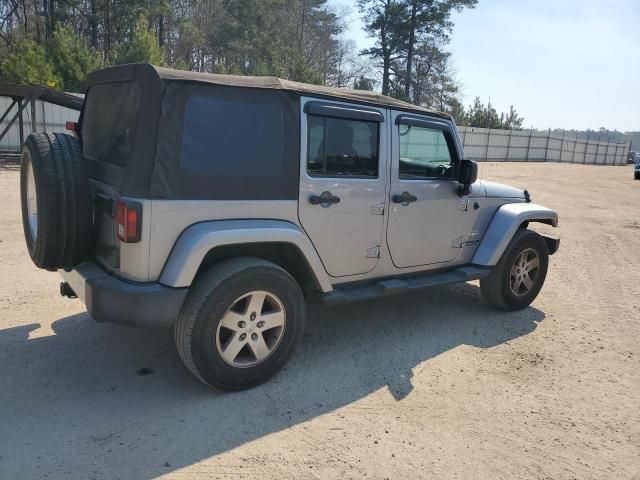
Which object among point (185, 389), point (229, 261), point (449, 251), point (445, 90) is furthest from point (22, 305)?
point (445, 90)

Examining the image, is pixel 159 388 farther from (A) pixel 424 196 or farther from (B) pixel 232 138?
(A) pixel 424 196

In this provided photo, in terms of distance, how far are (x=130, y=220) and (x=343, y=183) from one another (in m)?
1.57

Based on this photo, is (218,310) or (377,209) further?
(377,209)

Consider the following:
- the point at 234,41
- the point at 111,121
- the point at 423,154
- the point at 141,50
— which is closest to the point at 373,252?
the point at 423,154

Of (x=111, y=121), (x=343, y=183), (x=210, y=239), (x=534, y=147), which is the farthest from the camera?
(x=534, y=147)

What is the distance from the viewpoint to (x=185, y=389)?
11.6 feet

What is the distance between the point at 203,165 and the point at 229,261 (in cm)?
63

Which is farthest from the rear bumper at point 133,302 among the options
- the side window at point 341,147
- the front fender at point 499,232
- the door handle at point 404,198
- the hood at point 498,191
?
the hood at point 498,191

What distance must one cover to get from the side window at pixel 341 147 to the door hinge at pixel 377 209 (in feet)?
0.76

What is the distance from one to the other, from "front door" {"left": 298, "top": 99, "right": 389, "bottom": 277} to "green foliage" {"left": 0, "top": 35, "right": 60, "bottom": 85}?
17.8m

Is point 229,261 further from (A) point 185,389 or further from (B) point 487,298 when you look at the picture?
(B) point 487,298

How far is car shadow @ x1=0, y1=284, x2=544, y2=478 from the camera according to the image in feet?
9.32

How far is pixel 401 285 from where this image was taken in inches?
173

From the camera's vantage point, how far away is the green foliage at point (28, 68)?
18297mm
